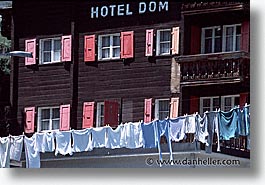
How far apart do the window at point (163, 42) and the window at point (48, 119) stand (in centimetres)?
80

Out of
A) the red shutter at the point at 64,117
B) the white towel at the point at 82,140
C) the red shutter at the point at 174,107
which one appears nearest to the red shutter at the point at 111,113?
the white towel at the point at 82,140

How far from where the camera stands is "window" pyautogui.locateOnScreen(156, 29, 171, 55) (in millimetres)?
5679

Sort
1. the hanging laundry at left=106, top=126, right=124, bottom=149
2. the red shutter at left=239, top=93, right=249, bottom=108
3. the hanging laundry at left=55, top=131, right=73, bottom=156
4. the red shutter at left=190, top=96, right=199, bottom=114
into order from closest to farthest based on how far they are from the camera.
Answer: the red shutter at left=239, top=93, right=249, bottom=108, the red shutter at left=190, top=96, right=199, bottom=114, the hanging laundry at left=106, top=126, right=124, bottom=149, the hanging laundry at left=55, top=131, right=73, bottom=156

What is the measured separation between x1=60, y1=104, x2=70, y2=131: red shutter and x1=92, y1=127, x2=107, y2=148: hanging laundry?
0.60ft

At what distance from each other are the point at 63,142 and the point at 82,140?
0.14 m

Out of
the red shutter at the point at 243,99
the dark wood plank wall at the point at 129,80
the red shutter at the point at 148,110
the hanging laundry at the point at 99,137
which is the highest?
the dark wood plank wall at the point at 129,80

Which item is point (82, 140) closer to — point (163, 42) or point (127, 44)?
point (127, 44)

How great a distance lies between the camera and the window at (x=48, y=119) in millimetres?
5879

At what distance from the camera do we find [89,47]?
5.88 meters

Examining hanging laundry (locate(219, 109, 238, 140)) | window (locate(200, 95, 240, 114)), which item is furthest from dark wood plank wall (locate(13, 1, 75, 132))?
hanging laundry (locate(219, 109, 238, 140))

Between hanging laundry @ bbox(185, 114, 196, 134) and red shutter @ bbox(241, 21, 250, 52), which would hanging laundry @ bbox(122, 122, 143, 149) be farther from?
red shutter @ bbox(241, 21, 250, 52)

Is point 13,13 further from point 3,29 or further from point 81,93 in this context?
point 81,93

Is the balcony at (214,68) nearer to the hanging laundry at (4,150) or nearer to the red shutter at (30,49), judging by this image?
the red shutter at (30,49)

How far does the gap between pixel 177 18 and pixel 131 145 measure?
0.86 metres
